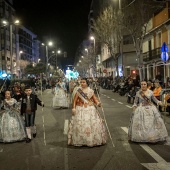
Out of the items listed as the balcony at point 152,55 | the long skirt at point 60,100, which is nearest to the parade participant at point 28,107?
the long skirt at point 60,100

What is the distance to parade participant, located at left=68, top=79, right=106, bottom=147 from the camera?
7.93 metres

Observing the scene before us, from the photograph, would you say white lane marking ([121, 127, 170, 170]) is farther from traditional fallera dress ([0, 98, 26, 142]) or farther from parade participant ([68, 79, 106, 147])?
traditional fallera dress ([0, 98, 26, 142])

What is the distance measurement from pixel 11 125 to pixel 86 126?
2.24 meters

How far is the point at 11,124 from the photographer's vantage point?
29.0ft

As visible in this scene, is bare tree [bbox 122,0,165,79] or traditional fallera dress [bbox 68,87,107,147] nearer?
traditional fallera dress [bbox 68,87,107,147]

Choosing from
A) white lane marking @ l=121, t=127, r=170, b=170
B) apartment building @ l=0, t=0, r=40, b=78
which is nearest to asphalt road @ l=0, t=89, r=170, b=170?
white lane marking @ l=121, t=127, r=170, b=170

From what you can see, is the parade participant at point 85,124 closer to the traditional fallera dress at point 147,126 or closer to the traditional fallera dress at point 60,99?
the traditional fallera dress at point 147,126

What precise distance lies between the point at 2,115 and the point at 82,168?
3.58m

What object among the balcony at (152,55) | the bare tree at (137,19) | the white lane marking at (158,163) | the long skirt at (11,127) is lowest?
the white lane marking at (158,163)

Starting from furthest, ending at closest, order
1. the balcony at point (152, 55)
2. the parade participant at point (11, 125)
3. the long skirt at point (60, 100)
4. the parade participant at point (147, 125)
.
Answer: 1. the balcony at point (152, 55)
2. the long skirt at point (60, 100)
3. the parade participant at point (11, 125)
4. the parade participant at point (147, 125)

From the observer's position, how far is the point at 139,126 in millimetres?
8305

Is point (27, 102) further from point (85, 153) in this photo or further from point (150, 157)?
point (150, 157)

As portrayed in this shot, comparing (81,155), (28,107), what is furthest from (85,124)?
(28,107)

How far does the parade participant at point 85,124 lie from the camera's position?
7.93 m
